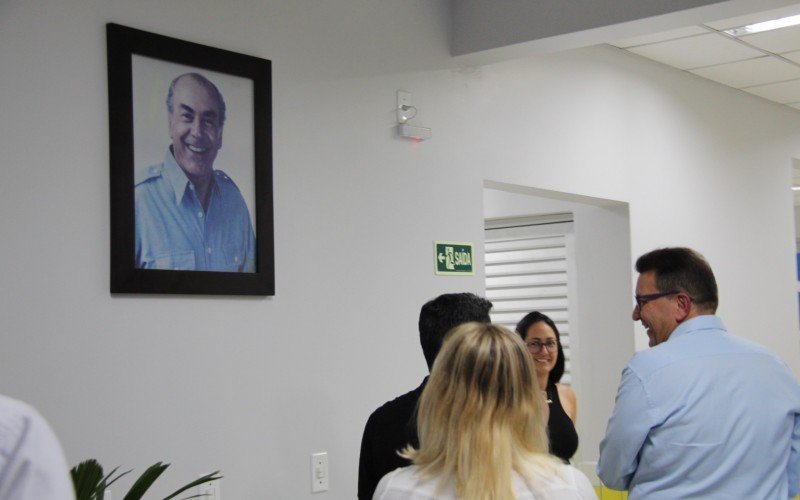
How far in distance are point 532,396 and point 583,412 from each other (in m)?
4.20

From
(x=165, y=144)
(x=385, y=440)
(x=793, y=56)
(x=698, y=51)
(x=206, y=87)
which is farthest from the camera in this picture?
(x=793, y=56)

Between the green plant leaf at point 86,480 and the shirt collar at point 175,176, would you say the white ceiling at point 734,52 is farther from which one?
the green plant leaf at point 86,480

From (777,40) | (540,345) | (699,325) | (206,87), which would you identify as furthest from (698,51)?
(699,325)

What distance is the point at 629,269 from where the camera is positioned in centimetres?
579

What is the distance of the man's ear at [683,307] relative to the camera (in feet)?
8.98

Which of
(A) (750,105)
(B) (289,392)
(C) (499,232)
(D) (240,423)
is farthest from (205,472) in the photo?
(A) (750,105)

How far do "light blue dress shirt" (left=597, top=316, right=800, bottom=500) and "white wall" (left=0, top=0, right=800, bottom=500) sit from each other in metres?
1.43

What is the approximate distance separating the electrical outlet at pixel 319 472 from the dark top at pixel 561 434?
2.78 feet

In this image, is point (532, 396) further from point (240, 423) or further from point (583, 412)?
point (583, 412)

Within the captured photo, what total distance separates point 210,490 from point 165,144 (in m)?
1.17

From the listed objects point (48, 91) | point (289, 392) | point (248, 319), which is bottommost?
point (289, 392)

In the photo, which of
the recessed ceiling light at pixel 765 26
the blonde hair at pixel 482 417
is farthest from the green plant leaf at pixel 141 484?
the recessed ceiling light at pixel 765 26

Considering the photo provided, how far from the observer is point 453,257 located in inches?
176

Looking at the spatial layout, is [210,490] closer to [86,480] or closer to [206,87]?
[86,480]
